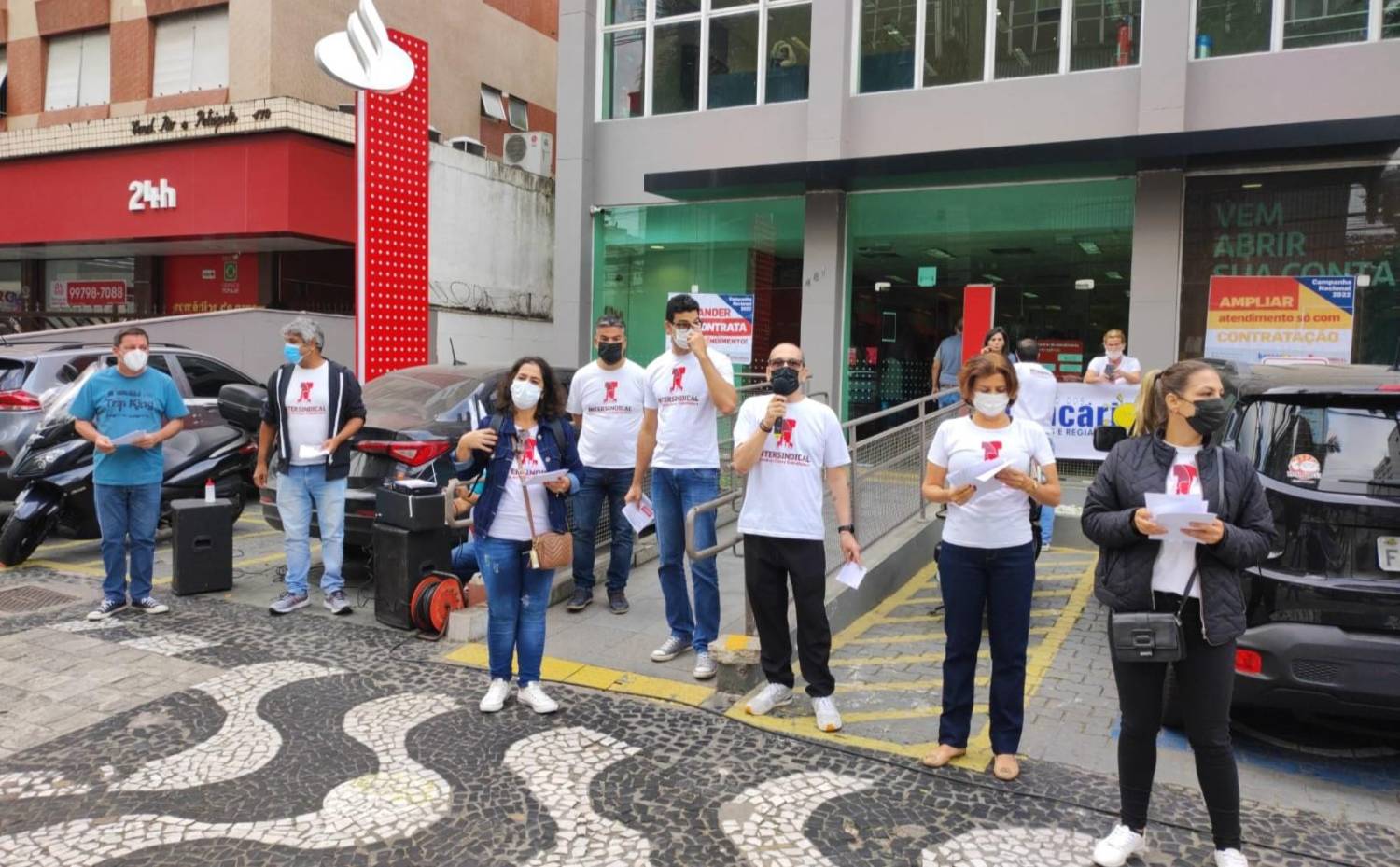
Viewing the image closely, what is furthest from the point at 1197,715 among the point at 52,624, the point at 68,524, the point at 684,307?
the point at 68,524

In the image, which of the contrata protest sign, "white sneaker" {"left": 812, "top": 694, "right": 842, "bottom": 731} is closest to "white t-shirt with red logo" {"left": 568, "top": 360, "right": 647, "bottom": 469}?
"white sneaker" {"left": 812, "top": 694, "right": 842, "bottom": 731}

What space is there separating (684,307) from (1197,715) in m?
3.21

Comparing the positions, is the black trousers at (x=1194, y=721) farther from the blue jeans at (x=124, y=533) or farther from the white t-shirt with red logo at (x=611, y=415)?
the blue jeans at (x=124, y=533)

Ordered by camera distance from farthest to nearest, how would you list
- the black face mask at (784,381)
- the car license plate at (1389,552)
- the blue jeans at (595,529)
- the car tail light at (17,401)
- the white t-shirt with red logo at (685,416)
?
the car tail light at (17,401)
the blue jeans at (595,529)
the white t-shirt with red logo at (685,416)
the black face mask at (784,381)
the car license plate at (1389,552)

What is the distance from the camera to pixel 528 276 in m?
18.3

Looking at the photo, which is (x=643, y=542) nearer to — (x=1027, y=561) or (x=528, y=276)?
(x=1027, y=561)

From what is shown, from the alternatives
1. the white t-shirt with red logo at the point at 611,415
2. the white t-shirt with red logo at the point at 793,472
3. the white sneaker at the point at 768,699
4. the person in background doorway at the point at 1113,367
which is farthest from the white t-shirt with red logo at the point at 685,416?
the person in background doorway at the point at 1113,367

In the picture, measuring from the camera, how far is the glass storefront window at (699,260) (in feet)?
47.2

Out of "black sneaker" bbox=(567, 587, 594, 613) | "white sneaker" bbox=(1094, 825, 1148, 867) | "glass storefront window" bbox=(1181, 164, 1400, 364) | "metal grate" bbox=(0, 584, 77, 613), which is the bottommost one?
"metal grate" bbox=(0, 584, 77, 613)

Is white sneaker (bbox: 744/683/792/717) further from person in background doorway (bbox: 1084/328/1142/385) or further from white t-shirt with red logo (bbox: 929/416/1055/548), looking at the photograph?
person in background doorway (bbox: 1084/328/1142/385)

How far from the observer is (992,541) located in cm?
423

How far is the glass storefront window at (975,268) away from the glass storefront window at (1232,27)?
68.2 inches

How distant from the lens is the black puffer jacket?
11.2 feet

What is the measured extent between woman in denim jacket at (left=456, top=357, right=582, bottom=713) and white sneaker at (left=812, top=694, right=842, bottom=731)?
1.31 m
